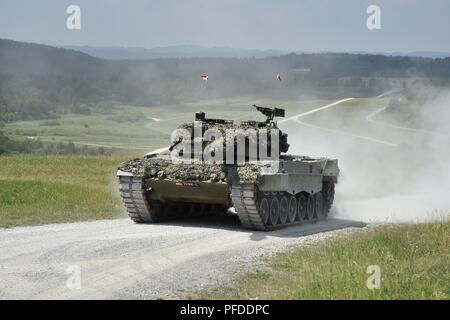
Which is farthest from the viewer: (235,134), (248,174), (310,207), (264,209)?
(310,207)

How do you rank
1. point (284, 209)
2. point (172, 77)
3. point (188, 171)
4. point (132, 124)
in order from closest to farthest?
1. point (188, 171)
2. point (284, 209)
3. point (172, 77)
4. point (132, 124)

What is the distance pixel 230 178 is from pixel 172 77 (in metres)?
45.8

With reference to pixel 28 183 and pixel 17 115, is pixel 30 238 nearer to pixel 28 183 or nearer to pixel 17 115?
pixel 28 183

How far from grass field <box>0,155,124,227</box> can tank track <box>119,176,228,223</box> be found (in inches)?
86.3

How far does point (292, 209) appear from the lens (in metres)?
22.6

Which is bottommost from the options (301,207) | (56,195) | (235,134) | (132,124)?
(132,124)

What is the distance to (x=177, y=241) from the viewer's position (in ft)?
59.4

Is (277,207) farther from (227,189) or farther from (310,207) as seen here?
(310,207)

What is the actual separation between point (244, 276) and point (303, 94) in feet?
180

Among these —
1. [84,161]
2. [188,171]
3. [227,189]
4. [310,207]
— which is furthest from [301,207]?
[84,161]

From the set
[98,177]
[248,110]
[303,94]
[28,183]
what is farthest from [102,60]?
[28,183]

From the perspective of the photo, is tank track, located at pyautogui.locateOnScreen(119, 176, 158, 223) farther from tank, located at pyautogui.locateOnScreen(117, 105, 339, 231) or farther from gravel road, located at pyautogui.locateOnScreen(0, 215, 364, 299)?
gravel road, located at pyautogui.locateOnScreen(0, 215, 364, 299)

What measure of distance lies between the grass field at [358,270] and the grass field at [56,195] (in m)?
8.68

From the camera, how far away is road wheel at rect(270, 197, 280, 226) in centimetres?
2131
